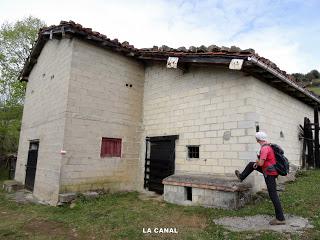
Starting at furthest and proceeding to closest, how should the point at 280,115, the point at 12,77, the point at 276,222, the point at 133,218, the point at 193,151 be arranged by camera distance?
the point at 12,77
the point at 280,115
the point at 193,151
the point at 133,218
the point at 276,222

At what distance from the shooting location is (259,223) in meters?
5.38

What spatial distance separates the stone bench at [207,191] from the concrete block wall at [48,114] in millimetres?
3436

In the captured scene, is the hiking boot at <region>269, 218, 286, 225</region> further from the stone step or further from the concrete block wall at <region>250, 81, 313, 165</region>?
the stone step

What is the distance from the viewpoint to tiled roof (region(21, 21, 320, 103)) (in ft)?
23.3

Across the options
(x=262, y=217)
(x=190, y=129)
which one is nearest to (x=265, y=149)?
(x=262, y=217)

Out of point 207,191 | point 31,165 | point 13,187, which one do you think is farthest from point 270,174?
point 13,187

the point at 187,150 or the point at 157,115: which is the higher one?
the point at 157,115

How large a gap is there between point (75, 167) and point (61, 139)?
955mm

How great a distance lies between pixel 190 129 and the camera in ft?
29.0

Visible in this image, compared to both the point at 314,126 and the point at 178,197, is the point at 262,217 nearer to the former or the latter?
the point at 178,197

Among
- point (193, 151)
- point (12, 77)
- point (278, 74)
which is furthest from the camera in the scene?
point (12, 77)

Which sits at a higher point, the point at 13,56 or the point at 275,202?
the point at 13,56

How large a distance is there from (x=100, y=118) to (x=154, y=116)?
1.99m

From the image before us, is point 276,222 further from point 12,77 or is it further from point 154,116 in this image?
point 12,77
